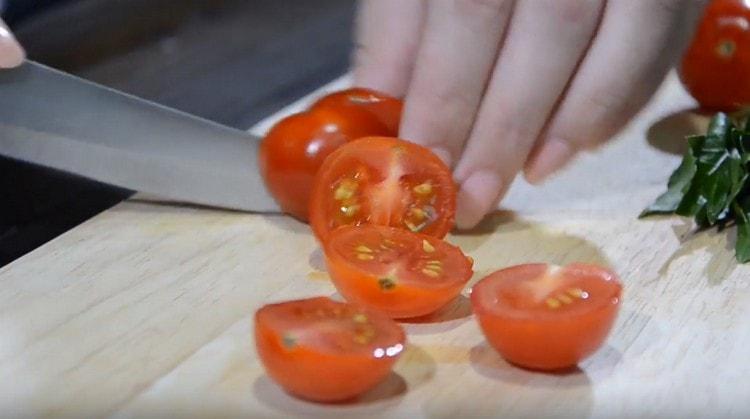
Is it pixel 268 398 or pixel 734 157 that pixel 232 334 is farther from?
pixel 734 157

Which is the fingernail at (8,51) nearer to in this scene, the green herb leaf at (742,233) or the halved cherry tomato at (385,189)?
the halved cherry tomato at (385,189)

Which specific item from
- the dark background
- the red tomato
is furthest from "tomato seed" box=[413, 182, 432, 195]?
the red tomato

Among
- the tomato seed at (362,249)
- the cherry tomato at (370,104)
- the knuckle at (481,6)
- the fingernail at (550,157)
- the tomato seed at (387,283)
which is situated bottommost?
the tomato seed at (387,283)

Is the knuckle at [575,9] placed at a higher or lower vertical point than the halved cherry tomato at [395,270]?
higher

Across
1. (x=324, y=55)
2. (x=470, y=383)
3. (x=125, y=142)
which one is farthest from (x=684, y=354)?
(x=324, y=55)

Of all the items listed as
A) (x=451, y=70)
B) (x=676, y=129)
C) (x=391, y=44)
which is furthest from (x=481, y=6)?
(x=676, y=129)

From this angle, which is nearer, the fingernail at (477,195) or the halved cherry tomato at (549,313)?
the halved cherry tomato at (549,313)

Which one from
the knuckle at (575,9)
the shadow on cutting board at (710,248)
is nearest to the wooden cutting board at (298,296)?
the shadow on cutting board at (710,248)
